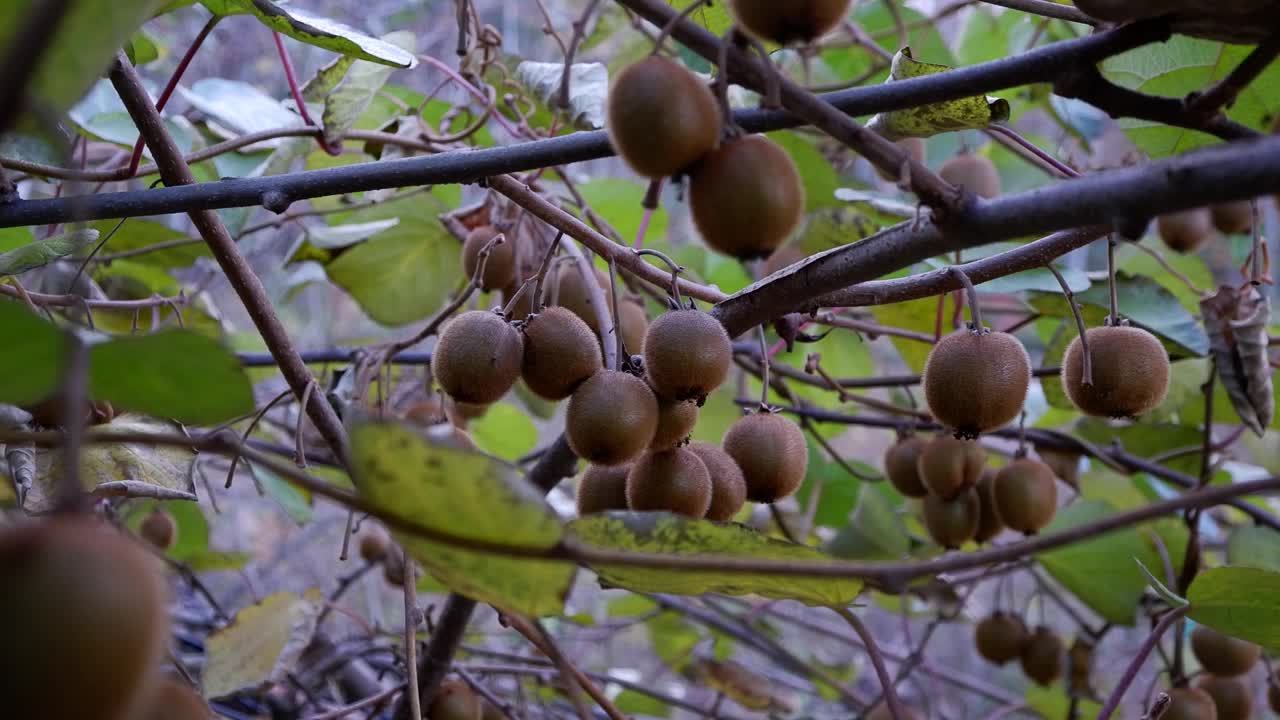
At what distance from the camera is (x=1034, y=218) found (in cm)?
48

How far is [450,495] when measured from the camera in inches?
18.2

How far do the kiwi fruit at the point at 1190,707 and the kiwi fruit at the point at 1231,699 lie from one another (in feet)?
0.37

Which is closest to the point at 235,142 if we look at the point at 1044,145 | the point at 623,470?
the point at 623,470

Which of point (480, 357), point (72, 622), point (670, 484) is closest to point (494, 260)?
point (480, 357)

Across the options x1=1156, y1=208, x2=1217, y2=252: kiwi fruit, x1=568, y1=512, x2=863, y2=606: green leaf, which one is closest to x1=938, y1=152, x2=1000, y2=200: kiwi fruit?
x1=1156, y1=208, x2=1217, y2=252: kiwi fruit

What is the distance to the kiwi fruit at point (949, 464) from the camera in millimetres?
1171

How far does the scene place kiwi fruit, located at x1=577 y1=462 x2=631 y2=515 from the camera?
79cm

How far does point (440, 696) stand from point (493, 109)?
2.17 feet

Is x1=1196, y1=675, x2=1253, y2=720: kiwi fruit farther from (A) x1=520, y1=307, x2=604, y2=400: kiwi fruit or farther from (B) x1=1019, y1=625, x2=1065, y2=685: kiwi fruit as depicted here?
(A) x1=520, y1=307, x2=604, y2=400: kiwi fruit

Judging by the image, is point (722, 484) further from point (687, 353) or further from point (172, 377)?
point (172, 377)

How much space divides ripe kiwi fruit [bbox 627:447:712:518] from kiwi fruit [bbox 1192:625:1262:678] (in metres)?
0.83

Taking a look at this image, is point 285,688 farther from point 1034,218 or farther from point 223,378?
point 1034,218

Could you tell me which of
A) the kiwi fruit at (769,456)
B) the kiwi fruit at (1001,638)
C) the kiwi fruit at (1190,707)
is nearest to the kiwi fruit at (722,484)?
the kiwi fruit at (769,456)

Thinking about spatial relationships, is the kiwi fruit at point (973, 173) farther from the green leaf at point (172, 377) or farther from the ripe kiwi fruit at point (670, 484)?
the green leaf at point (172, 377)
